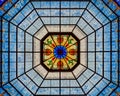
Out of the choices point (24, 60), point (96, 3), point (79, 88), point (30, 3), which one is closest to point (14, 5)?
point (30, 3)

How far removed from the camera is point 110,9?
72.0 feet

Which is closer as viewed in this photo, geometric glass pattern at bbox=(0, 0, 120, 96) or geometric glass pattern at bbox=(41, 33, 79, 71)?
geometric glass pattern at bbox=(0, 0, 120, 96)

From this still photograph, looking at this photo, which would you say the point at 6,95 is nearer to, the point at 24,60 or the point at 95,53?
the point at 24,60

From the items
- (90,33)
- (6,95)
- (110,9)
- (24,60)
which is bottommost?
(6,95)

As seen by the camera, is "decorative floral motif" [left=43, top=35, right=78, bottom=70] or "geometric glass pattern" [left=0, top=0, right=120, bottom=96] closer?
"geometric glass pattern" [left=0, top=0, right=120, bottom=96]

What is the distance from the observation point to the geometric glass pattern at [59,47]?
22453 millimetres

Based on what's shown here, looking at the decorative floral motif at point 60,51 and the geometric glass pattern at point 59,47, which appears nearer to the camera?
the geometric glass pattern at point 59,47

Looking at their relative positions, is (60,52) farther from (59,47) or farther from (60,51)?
(59,47)

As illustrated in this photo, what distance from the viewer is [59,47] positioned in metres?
24.8

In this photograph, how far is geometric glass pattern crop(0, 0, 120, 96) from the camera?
73.7 ft

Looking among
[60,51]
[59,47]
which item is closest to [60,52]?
[60,51]

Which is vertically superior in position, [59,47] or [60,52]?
[59,47]

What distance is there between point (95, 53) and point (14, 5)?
7720mm

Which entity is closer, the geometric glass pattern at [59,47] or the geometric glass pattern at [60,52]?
the geometric glass pattern at [59,47]
